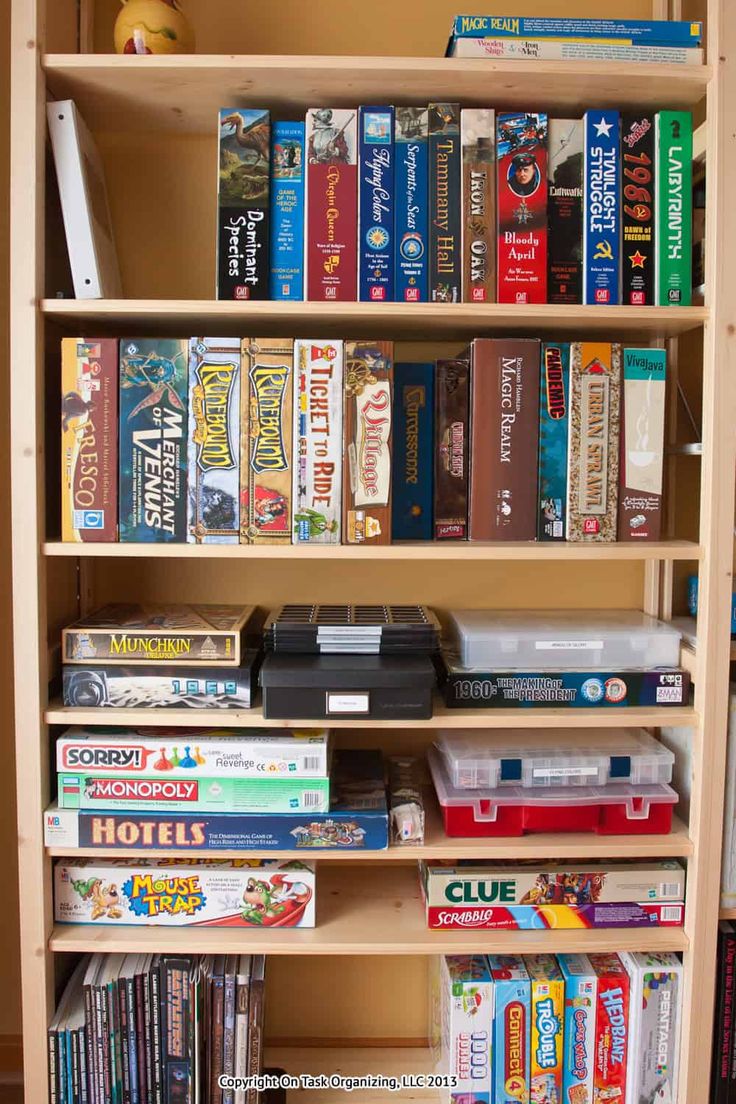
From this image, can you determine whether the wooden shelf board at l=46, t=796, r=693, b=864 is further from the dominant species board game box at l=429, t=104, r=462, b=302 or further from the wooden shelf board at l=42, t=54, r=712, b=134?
the wooden shelf board at l=42, t=54, r=712, b=134

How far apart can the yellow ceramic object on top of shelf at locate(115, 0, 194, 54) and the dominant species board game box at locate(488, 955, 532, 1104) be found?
1474 millimetres

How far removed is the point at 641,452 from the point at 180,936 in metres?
0.99

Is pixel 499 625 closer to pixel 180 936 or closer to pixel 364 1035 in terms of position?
pixel 180 936

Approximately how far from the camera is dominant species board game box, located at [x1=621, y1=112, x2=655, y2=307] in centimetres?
125

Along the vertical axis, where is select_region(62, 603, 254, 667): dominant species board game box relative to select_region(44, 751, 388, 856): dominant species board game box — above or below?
above

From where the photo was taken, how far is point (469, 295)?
124 cm

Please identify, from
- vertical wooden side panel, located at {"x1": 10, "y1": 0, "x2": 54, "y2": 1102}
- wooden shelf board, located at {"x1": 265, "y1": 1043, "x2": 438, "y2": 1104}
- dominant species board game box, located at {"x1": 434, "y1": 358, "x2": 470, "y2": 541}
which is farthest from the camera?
wooden shelf board, located at {"x1": 265, "y1": 1043, "x2": 438, "y2": 1104}

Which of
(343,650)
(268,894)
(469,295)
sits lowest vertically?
(268,894)

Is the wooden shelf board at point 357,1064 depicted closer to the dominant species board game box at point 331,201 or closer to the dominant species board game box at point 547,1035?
the dominant species board game box at point 547,1035

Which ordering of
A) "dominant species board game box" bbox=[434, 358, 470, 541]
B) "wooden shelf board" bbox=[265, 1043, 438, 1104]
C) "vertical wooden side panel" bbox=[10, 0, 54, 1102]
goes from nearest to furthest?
"vertical wooden side panel" bbox=[10, 0, 54, 1102] → "dominant species board game box" bbox=[434, 358, 470, 541] → "wooden shelf board" bbox=[265, 1043, 438, 1104]

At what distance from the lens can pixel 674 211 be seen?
1.25m

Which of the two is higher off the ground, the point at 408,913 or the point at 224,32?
the point at 224,32

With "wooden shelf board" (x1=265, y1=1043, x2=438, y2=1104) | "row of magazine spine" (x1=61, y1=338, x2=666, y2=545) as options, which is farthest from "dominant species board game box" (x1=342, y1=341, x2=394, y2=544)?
"wooden shelf board" (x1=265, y1=1043, x2=438, y2=1104)

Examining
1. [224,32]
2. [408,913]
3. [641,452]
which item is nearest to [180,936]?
[408,913]
